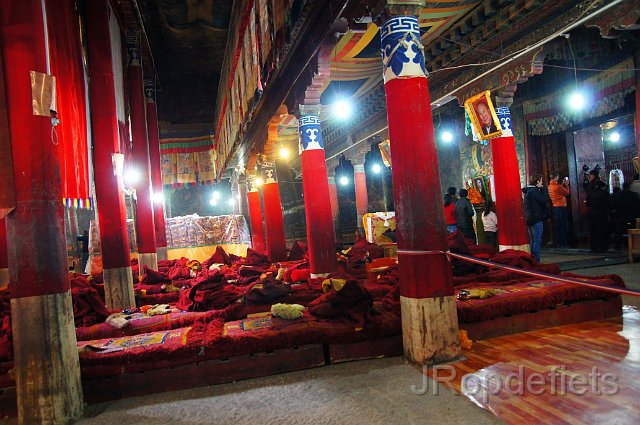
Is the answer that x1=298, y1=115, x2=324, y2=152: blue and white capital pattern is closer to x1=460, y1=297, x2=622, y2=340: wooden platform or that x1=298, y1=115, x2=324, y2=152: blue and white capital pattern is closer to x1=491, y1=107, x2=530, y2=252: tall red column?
x1=491, y1=107, x2=530, y2=252: tall red column

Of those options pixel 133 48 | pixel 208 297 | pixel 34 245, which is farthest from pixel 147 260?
pixel 34 245

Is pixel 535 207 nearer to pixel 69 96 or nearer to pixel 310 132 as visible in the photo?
pixel 310 132

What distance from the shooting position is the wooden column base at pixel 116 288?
5.86m

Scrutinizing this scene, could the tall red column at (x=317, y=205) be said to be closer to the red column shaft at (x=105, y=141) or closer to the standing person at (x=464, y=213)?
the red column shaft at (x=105, y=141)

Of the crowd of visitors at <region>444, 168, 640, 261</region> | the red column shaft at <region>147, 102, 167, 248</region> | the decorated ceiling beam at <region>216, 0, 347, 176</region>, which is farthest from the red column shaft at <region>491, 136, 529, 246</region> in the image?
the red column shaft at <region>147, 102, 167, 248</region>

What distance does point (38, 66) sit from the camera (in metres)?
3.02

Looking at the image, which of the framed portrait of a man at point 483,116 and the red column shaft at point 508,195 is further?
the framed portrait of a man at point 483,116

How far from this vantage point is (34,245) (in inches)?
116

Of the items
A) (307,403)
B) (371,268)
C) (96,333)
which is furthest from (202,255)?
(307,403)

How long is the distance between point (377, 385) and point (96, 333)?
10.4ft

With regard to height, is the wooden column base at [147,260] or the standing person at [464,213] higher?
the standing person at [464,213]

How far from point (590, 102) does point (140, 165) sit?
34.3ft

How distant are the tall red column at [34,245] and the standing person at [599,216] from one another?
383 inches

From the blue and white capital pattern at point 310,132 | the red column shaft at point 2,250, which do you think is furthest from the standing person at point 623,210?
the red column shaft at point 2,250
